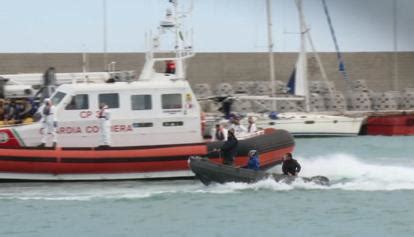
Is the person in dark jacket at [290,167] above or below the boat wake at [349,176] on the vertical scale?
above

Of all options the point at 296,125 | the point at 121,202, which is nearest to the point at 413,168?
the point at 121,202

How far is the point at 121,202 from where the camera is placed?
21.7 m

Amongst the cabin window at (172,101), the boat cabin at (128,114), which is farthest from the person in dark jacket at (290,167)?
the cabin window at (172,101)

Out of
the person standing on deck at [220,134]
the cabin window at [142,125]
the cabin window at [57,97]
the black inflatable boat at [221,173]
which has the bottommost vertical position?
the black inflatable boat at [221,173]

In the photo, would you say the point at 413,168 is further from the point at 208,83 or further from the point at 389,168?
the point at 208,83

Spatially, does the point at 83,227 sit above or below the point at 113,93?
below

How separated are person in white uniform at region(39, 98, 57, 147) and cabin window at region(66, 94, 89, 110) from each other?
37 centimetres

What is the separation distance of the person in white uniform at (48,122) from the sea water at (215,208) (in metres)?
0.88

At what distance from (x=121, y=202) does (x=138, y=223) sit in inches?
74.8

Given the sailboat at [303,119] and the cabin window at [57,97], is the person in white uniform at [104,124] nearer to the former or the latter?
the cabin window at [57,97]

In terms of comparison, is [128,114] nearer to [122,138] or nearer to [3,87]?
[122,138]

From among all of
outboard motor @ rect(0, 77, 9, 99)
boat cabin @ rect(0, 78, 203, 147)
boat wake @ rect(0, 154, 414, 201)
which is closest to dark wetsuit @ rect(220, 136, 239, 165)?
boat wake @ rect(0, 154, 414, 201)

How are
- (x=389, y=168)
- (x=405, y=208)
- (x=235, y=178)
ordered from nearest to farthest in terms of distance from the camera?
(x=405, y=208), (x=235, y=178), (x=389, y=168)

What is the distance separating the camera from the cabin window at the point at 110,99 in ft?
78.2
